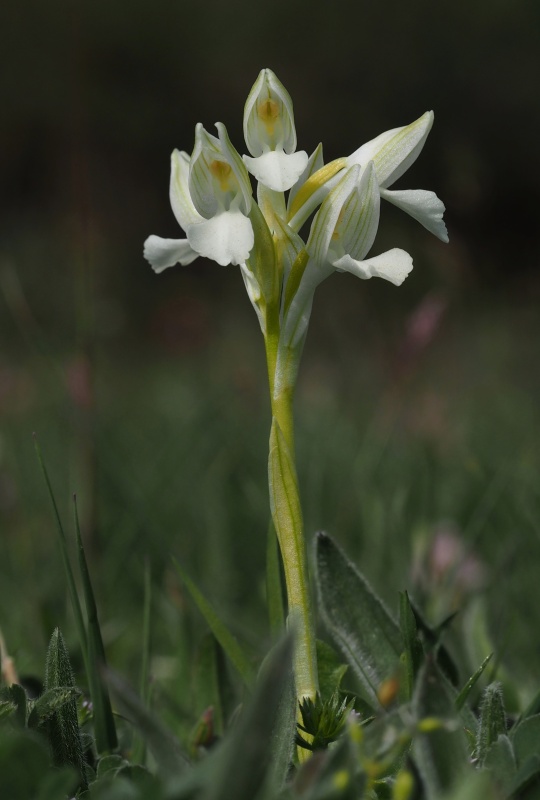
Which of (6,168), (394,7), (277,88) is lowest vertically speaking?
(277,88)

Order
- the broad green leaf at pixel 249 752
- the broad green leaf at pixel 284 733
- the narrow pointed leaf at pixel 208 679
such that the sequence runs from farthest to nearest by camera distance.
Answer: the narrow pointed leaf at pixel 208 679 < the broad green leaf at pixel 284 733 < the broad green leaf at pixel 249 752

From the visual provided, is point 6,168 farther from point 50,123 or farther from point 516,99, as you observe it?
point 516,99

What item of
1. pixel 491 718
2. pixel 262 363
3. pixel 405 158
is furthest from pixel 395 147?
pixel 262 363

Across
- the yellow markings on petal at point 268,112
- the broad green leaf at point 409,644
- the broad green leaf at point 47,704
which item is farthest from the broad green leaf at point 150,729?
the yellow markings on petal at point 268,112

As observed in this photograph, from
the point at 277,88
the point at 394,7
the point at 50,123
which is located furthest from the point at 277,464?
the point at 50,123

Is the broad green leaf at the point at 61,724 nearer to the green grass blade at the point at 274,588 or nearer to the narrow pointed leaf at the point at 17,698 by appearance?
the narrow pointed leaf at the point at 17,698

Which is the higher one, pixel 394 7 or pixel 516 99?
pixel 394 7

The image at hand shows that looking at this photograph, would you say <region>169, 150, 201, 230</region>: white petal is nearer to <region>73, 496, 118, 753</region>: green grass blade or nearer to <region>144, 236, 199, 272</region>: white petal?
<region>144, 236, 199, 272</region>: white petal
